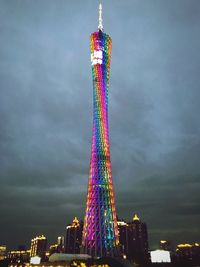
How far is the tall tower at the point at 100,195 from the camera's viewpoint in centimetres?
6091

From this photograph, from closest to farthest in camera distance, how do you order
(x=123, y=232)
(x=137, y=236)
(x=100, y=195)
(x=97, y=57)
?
1. (x=100, y=195)
2. (x=97, y=57)
3. (x=123, y=232)
4. (x=137, y=236)

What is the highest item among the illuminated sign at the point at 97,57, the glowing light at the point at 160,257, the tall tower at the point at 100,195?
the illuminated sign at the point at 97,57

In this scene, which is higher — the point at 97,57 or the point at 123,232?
the point at 97,57

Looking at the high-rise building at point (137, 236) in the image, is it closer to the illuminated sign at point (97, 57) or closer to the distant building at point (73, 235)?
the distant building at point (73, 235)

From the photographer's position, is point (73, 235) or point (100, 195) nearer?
point (100, 195)

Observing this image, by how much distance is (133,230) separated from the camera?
17050 centimetres

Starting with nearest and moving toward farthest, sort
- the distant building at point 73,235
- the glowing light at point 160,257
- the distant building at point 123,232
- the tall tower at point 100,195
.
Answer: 1. the glowing light at point 160,257
2. the tall tower at point 100,195
3. the distant building at point 123,232
4. the distant building at point 73,235

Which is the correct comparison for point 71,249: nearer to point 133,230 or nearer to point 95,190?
point 133,230

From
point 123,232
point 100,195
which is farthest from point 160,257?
point 123,232

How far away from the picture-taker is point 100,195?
205 feet

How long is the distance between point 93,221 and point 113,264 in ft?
45.1

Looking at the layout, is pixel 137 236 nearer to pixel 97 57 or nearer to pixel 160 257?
pixel 160 257

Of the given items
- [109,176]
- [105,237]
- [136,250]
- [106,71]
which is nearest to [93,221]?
[105,237]

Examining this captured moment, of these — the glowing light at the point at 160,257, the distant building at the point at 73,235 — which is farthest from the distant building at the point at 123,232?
the glowing light at the point at 160,257
